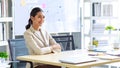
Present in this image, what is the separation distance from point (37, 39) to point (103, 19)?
2510 mm

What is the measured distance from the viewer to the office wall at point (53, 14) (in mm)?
4375

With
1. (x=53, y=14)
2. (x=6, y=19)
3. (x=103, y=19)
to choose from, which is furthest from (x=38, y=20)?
(x=103, y=19)

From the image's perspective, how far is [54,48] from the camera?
3188 millimetres

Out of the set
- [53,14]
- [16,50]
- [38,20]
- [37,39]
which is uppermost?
[53,14]

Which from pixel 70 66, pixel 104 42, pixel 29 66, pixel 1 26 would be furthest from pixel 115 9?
pixel 70 66

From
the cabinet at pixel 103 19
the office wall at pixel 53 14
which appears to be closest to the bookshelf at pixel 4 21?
the office wall at pixel 53 14

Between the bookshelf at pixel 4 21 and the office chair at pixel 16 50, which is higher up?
the bookshelf at pixel 4 21

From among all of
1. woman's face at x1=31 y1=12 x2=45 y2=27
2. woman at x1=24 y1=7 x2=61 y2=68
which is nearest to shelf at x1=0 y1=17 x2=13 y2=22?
woman at x1=24 y1=7 x2=61 y2=68

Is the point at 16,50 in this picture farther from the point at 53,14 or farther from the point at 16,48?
the point at 53,14

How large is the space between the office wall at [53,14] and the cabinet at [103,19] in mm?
327

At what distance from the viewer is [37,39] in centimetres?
325

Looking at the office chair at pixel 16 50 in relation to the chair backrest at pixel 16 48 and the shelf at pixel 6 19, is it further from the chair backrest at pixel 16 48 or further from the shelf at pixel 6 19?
the shelf at pixel 6 19

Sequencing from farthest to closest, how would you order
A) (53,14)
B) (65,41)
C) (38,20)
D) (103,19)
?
(103,19), (53,14), (65,41), (38,20)

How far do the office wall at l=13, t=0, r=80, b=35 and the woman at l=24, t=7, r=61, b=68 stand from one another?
105 cm
